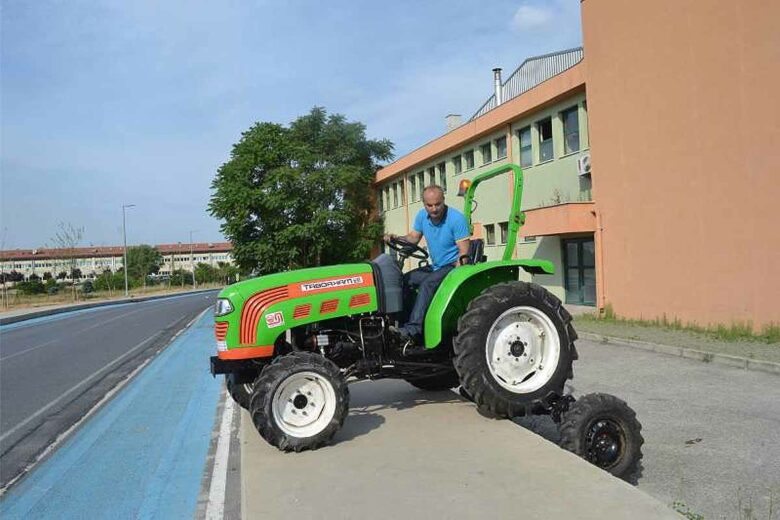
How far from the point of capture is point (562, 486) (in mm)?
3486

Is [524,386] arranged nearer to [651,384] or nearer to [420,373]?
[420,373]

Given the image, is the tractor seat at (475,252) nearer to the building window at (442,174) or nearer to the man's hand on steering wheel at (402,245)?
the man's hand on steering wheel at (402,245)

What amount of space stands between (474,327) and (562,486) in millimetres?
1424

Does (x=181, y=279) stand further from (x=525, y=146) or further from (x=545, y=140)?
(x=545, y=140)

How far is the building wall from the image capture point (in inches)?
428

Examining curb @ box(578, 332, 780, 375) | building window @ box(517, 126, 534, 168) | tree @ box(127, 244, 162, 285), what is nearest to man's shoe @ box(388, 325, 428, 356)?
curb @ box(578, 332, 780, 375)

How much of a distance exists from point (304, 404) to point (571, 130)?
15371mm

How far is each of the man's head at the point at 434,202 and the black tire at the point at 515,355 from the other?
0.79 metres

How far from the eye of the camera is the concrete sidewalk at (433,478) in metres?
3.26

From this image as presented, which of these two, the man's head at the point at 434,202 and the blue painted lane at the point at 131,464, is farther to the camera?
the man's head at the point at 434,202

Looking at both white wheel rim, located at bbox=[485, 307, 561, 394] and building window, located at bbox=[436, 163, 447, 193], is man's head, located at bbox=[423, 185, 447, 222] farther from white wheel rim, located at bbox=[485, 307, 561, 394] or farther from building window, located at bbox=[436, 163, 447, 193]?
building window, located at bbox=[436, 163, 447, 193]

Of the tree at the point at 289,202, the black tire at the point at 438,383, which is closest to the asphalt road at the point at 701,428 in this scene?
the black tire at the point at 438,383

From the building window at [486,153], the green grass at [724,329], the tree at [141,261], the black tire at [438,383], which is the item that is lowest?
the green grass at [724,329]

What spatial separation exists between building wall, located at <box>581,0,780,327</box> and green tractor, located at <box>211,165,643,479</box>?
774 centimetres
